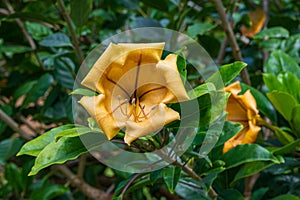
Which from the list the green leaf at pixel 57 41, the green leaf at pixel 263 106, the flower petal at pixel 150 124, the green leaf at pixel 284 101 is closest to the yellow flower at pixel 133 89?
the flower petal at pixel 150 124

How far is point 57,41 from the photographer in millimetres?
1292

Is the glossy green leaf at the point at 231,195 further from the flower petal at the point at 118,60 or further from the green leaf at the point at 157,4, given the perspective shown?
the green leaf at the point at 157,4

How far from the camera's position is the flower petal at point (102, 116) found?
659 mm

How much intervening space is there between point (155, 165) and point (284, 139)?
1.02 feet

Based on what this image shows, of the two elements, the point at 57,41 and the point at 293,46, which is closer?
the point at 57,41

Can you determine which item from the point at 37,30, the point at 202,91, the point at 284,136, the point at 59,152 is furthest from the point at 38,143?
the point at 37,30

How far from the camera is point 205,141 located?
0.85m

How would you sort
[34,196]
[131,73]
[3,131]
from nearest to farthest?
[131,73]
[34,196]
[3,131]

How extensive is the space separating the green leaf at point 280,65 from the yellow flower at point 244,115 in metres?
0.17

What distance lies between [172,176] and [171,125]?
0.11 metres

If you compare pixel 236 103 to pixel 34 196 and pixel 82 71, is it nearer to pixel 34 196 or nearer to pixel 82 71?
pixel 82 71

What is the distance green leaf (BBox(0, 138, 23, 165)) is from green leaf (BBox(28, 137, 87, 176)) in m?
0.72

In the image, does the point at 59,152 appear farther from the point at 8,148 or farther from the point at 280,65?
the point at 8,148

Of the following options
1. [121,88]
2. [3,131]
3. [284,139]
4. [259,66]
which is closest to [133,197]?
[3,131]
